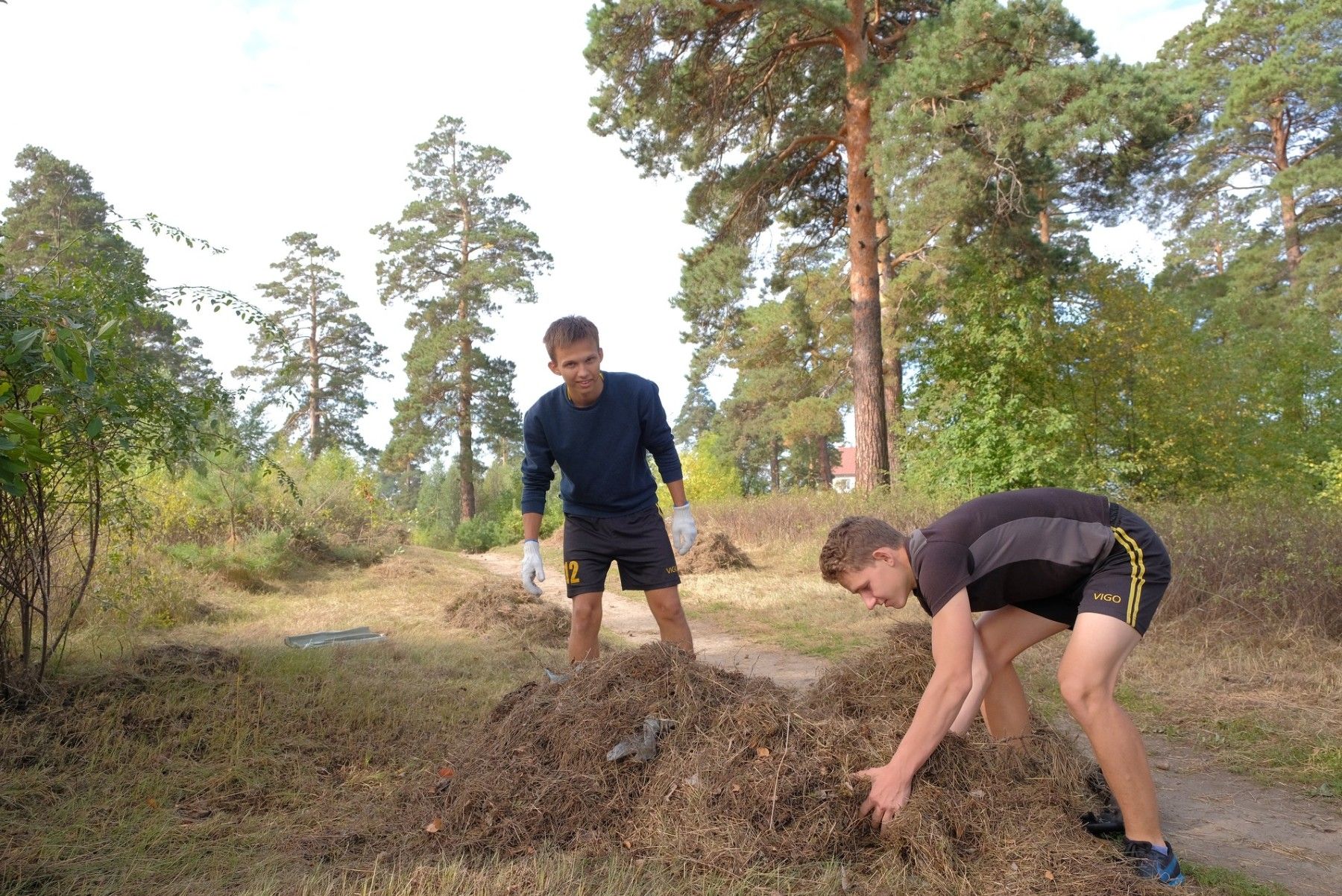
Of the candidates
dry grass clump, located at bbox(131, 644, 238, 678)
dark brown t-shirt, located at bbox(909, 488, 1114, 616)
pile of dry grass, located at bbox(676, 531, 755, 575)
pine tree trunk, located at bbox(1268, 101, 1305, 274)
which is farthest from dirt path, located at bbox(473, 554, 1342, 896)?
pine tree trunk, located at bbox(1268, 101, 1305, 274)

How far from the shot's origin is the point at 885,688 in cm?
323

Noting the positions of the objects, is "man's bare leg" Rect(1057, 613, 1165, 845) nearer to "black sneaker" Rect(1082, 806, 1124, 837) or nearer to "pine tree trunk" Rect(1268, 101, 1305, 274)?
"black sneaker" Rect(1082, 806, 1124, 837)

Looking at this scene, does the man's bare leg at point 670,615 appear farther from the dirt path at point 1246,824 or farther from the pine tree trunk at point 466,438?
the pine tree trunk at point 466,438

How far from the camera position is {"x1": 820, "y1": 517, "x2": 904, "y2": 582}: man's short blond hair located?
8.73 ft

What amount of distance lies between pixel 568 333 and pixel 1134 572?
2.38 metres

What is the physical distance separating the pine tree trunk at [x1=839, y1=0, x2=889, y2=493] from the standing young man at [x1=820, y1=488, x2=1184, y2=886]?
11.4 m

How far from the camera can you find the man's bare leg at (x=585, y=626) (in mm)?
3990

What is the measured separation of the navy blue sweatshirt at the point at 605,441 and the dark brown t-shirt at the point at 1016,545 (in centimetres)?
160

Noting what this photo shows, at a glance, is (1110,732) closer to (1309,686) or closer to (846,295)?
(1309,686)

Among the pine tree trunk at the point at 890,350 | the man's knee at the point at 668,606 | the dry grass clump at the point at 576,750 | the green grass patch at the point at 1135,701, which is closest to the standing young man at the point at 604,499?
the man's knee at the point at 668,606

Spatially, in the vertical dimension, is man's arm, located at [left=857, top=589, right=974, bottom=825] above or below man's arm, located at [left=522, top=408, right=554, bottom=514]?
below

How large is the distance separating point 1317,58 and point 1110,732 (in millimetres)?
23658

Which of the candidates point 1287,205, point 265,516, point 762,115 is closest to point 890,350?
point 762,115

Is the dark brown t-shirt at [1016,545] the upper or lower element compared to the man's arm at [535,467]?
lower
